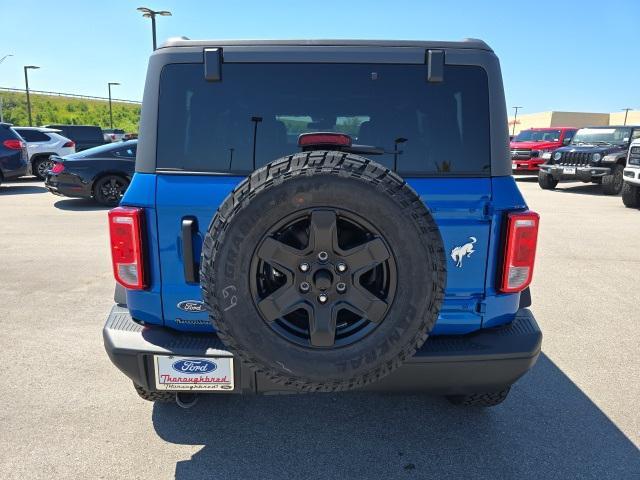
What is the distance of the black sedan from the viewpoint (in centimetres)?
979

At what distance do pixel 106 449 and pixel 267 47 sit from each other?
2.15 meters

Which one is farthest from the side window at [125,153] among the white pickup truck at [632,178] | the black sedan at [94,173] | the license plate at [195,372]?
the white pickup truck at [632,178]

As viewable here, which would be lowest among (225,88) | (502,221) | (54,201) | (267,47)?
(54,201)

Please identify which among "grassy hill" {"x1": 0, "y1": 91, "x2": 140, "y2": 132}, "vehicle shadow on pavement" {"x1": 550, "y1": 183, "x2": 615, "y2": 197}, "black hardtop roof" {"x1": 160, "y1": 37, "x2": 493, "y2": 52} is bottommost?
→ "vehicle shadow on pavement" {"x1": 550, "y1": 183, "x2": 615, "y2": 197}

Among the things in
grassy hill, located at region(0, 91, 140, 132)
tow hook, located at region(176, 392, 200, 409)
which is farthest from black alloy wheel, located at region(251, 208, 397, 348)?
grassy hill, located at region(0, 91, 140, 132)

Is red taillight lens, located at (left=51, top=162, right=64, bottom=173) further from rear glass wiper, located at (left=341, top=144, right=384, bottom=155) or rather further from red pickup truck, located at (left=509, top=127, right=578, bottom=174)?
red pickup truck, located at (left=509, top=127, right=578, bottom=174)

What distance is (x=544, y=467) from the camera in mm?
2355

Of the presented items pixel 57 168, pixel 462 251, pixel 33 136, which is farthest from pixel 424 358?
pixel 33 136

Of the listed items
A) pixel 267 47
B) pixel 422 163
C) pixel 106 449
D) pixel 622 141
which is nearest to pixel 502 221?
pixel 422 163

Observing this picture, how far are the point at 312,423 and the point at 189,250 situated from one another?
50.3 inches

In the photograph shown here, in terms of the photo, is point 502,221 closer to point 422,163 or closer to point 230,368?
point 422,163

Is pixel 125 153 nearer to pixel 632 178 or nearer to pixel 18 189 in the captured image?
pixel 18 189

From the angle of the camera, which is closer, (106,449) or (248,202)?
(248,202)

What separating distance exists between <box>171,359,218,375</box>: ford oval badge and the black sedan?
28.0ft
